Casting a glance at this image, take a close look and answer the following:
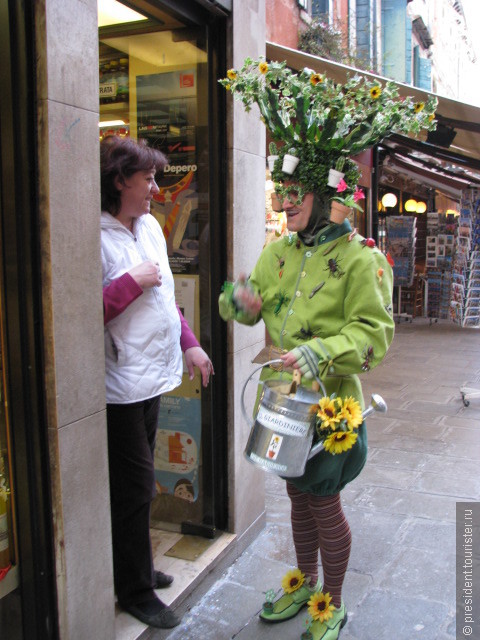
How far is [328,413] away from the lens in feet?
7.86

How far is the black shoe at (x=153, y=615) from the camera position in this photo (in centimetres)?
279

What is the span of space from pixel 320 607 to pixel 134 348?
4.37ft

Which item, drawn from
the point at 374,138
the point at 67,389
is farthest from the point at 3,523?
the point at 374,138

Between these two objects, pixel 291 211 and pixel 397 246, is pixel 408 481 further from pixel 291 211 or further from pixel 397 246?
pixel 397 246

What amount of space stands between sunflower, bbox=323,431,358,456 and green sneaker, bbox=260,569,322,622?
2.86 ft

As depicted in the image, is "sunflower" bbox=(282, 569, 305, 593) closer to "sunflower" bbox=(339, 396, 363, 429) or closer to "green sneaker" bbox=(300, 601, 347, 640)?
"green sneaker" bbox=(300, 601, 347, 640)

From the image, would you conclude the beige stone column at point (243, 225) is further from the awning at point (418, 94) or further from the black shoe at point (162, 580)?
the awning at point (418, 94)

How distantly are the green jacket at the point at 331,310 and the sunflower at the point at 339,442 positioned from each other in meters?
0.19

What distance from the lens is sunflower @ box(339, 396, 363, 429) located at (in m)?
2.40

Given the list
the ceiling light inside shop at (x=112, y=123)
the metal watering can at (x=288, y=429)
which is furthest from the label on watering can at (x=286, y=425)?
the ceiling light inside shop at (x=112, y=123)

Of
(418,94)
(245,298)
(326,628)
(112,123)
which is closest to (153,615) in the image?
(326,628)

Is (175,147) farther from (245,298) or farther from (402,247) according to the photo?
(402,247)

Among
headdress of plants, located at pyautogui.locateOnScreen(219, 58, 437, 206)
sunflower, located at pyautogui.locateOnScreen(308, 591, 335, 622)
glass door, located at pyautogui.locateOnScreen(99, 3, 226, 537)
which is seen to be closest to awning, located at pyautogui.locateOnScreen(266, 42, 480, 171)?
glass door, located at pyautogui.locateOnScreen(99, 3, 226, 537)

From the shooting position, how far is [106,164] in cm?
263
